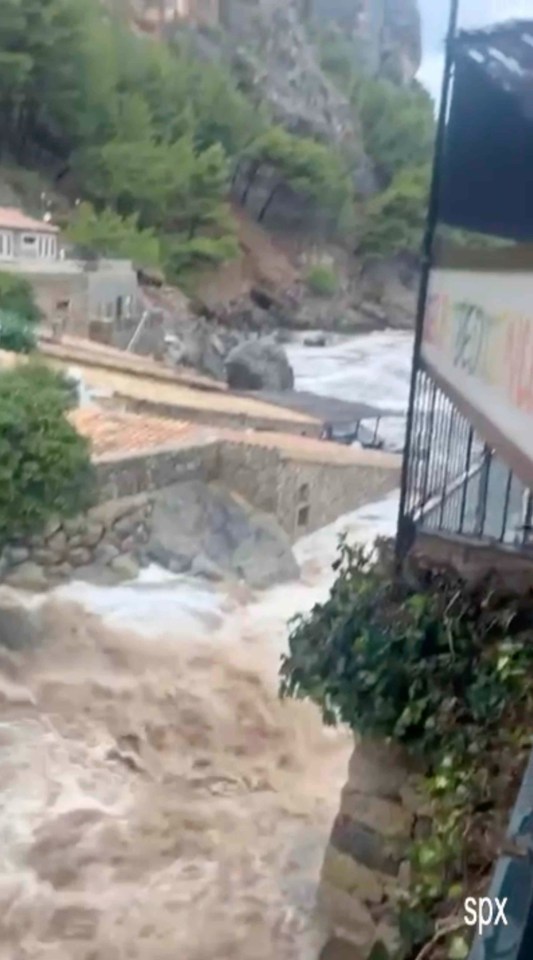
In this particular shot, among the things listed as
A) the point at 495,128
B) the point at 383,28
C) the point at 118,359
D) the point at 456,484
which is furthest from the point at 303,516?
the point at 495,128

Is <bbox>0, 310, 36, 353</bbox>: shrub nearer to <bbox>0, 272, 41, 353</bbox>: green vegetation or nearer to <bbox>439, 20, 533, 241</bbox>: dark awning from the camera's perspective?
<bbox>0, 272, 41, 353</bbox>: green vegetation

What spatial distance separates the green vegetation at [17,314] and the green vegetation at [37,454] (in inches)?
2.8

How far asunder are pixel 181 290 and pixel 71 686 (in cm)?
98

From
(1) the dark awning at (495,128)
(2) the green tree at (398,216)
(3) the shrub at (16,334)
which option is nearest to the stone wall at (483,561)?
(1) the dark awning at (495,128)

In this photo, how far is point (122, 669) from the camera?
2.51 metres

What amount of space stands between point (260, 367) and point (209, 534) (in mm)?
416

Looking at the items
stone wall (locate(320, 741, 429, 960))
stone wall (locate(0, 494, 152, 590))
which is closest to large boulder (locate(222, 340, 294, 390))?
stone wall (locate(0, 494, 152, 590))

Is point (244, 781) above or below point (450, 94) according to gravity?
below

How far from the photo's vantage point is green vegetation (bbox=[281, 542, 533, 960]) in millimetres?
1364

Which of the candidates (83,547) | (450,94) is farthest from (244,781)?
(450,94)

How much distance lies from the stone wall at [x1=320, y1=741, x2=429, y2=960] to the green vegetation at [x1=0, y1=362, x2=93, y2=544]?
1106 mm

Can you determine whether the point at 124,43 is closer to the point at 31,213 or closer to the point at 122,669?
the point at 31,213

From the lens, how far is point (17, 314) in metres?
2.68

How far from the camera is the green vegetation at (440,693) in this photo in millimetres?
1364
